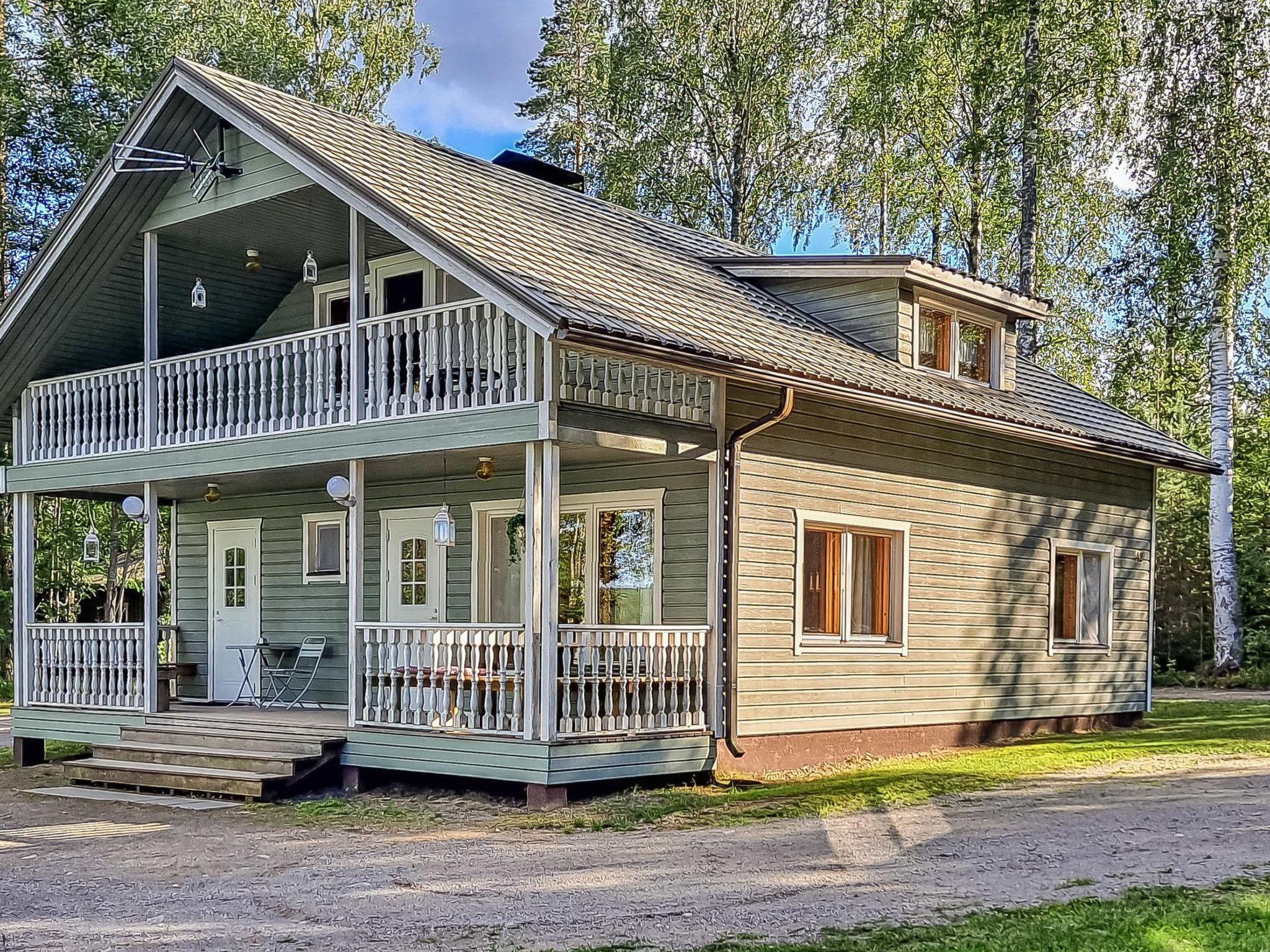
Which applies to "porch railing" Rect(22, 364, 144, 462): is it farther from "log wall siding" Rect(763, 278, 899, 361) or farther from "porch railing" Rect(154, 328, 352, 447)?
"log wall siding" Rect(763, 278, 899, 361)

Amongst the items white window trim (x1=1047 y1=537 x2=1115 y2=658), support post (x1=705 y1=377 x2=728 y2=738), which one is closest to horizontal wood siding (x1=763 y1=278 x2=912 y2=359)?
white window trim (x1=1047 y1=537 x2=1115 y2=658)

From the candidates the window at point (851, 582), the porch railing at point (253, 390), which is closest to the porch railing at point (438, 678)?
the porch railing at point (253, 390)

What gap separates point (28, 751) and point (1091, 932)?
12.2 metres

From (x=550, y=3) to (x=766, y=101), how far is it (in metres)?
8.87

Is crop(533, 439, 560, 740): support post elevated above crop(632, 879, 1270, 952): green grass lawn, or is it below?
above

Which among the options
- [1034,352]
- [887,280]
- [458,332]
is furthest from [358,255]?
[1034,352]

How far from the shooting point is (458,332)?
460 inches

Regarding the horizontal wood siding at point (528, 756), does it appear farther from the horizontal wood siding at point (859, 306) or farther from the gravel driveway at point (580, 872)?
the horizontal wood siding at point (859, 306)

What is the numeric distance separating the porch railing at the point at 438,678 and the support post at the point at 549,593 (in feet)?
0.72

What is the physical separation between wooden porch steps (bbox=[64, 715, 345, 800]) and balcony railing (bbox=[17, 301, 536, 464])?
2713mm

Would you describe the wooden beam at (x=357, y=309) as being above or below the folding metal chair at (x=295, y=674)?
above

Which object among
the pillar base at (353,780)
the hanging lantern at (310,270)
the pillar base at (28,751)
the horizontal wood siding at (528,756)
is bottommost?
the pillar base at (28,751)

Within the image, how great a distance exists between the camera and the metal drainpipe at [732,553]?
1248 centimetres

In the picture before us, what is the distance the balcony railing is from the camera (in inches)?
464
